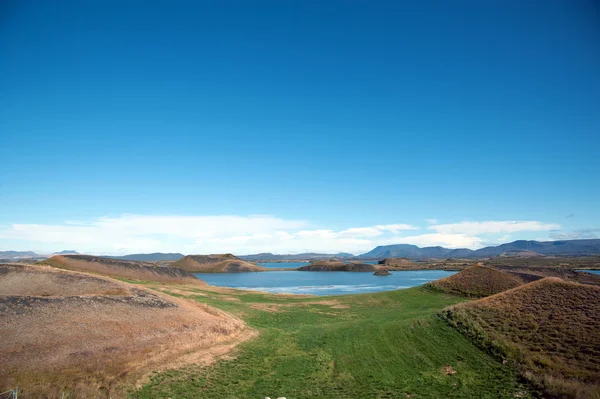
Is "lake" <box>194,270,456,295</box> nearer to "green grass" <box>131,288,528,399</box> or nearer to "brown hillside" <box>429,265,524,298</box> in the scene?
"brown hillside" <box>429,265,524,298</box>

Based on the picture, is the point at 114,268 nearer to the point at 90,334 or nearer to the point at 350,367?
the point at 90,334

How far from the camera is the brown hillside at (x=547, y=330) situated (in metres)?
19.2

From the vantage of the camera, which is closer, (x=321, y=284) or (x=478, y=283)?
(x=478, y=283)

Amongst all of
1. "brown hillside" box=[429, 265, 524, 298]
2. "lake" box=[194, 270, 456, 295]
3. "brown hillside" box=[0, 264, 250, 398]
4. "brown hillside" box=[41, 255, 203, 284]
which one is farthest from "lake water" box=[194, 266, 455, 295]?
"brown hillside" box=[0, 264, 250, 398]

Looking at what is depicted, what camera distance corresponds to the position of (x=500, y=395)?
18.7 meters

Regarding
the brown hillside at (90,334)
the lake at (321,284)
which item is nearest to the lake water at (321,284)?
the lake at (321,284)

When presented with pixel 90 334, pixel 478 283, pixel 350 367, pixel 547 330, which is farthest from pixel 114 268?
pixel 547 330

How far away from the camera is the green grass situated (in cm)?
1938

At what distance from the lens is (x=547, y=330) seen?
989 inches

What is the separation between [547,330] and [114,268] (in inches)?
2761

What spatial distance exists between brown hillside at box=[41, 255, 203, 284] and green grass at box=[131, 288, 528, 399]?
42.1m

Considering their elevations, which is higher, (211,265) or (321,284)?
(211,265)

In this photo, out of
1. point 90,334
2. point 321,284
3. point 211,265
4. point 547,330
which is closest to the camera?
point 90,334

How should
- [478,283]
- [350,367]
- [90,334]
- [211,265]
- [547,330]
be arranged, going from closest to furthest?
1. [90,334]
2. [350,367]
3. [547,330]
4. [478,283]
5. [211,265]
